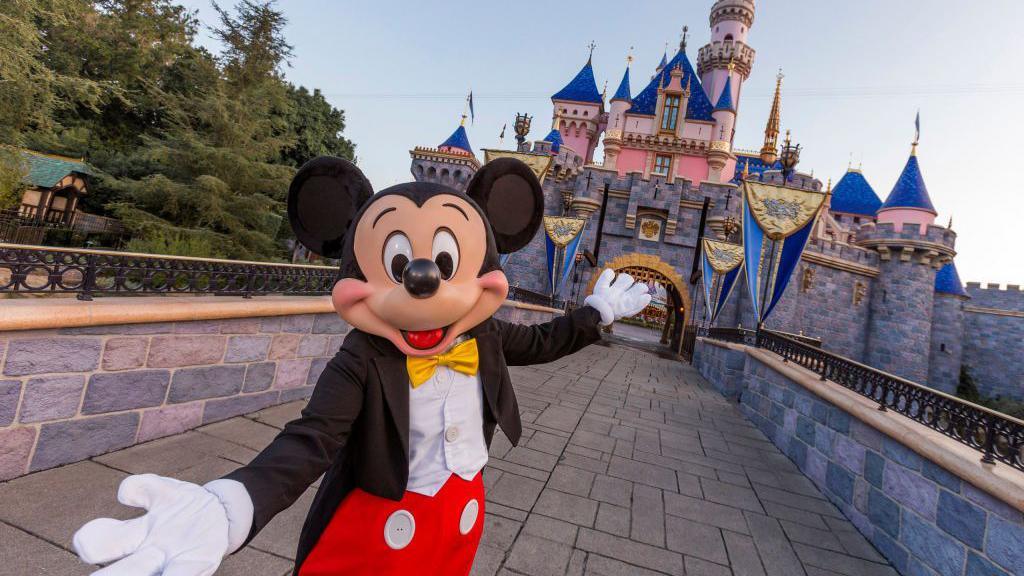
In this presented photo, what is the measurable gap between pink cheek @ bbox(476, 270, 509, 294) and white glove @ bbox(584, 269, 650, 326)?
59cm

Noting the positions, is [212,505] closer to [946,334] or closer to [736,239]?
[736,239]

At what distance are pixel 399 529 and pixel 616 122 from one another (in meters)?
27.5

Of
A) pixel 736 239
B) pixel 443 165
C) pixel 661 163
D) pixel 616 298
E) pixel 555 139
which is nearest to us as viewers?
pixel 616 298

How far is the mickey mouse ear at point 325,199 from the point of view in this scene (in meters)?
1.84

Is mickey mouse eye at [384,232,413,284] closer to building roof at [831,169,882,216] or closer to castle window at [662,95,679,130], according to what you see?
castle window at [662,95,679,130]

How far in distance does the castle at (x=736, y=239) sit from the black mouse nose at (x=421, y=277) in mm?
13738

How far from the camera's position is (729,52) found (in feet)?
93.7

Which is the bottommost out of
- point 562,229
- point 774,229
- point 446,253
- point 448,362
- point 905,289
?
point 448,362

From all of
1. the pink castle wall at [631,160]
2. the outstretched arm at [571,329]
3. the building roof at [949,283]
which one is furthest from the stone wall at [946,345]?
the outstretched arm at [571,329]

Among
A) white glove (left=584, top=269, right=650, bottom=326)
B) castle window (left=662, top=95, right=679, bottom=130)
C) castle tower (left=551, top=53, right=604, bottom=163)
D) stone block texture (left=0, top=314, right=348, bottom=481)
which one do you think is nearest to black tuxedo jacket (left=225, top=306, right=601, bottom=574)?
white glove (left=584, top=269, right=650, bottom=326)

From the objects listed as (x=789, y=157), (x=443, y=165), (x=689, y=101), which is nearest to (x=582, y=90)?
(x=689, y=101)

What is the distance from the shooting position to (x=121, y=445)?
289 cm

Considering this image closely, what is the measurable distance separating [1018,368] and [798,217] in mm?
25672

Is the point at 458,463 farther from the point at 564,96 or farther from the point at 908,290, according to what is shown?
the point at 564,96
